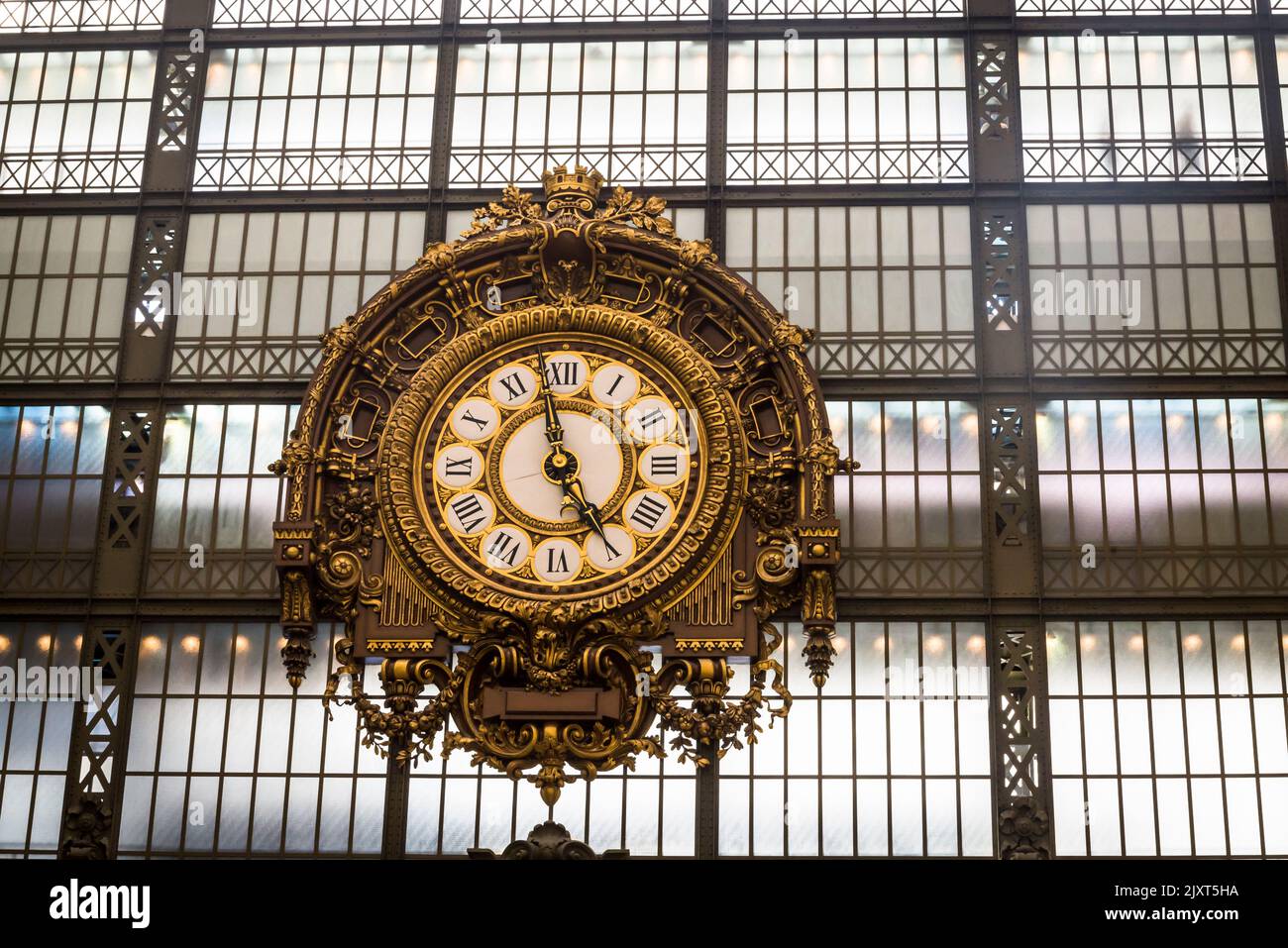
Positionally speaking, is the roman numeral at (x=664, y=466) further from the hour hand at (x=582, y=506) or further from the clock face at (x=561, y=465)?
the hour hand at (x=582, y=506)

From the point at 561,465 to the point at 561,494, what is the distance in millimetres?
340

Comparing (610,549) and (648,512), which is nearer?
(610,549)

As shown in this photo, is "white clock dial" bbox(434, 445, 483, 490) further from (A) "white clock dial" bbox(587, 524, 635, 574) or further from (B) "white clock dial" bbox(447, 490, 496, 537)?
(A) "white clock dial" bbox(587, 524, 635, 574)

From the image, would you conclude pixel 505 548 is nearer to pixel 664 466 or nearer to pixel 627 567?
pixel 627 567

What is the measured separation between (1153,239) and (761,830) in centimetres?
912

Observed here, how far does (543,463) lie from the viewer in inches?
792

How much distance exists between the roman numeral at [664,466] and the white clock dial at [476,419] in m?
1.81

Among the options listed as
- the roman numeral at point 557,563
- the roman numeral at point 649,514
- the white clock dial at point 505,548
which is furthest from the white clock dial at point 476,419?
the roman numeral at point 649,514

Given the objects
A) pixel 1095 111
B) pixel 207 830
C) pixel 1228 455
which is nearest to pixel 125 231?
pixel 207 830

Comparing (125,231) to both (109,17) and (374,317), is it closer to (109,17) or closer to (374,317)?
(109,17)

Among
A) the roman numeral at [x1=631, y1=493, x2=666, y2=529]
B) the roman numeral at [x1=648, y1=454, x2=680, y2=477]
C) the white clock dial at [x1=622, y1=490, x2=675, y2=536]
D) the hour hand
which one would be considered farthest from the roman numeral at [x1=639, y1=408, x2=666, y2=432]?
the hour hand

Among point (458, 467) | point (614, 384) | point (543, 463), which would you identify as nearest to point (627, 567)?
point (543, 463)

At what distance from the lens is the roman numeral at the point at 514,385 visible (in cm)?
2052

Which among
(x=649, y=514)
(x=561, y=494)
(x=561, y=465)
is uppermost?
(x=561, y=465)
